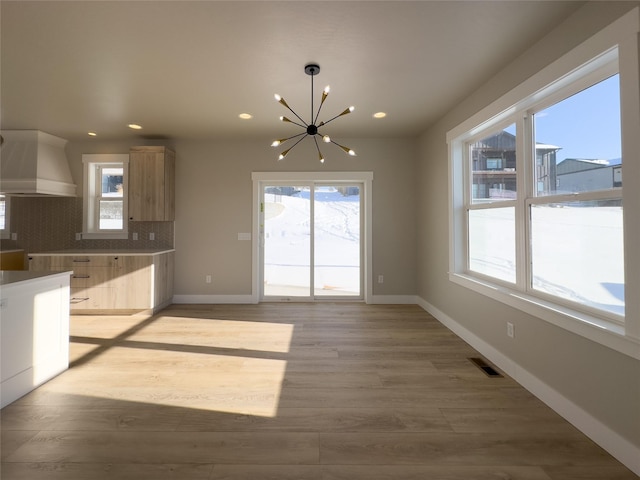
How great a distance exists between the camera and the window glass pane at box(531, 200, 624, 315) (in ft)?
5.85

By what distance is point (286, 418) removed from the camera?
1.92 metres

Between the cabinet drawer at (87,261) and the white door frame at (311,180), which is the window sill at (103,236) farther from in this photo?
the white door frame at (311,180)

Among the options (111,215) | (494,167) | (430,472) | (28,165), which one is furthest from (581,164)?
(28,165)

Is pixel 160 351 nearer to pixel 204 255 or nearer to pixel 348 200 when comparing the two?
pixel 204 255

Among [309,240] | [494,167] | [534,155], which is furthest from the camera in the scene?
[309,240]

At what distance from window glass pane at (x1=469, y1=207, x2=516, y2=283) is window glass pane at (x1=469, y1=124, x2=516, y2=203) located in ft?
0.54

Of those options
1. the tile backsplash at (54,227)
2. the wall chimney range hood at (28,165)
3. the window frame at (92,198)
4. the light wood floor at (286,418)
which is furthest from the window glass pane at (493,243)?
the wall chimney range hood at (28,165)

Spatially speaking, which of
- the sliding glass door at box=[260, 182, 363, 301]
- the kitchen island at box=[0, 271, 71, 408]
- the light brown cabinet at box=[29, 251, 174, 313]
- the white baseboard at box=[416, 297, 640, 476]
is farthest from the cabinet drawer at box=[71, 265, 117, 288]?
the white baseboard at box=[416, 297, 640, 476]

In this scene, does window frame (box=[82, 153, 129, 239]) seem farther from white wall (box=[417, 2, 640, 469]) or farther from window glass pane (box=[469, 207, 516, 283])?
window glass pane (box=[469, 207, 516, 283])

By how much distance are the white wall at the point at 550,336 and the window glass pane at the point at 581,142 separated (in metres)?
0.36

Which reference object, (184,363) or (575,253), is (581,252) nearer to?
(575,253)

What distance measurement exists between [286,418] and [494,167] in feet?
9.55

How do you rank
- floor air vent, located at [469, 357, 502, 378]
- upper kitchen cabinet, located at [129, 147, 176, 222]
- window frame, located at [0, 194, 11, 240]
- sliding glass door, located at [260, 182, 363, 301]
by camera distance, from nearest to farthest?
floor air vent, located at [469, 357, 502, 378], upper kitchen cabinet, located at [129, 147, 176, 222], window frame, located at [0, 194, 11, 240], sliding glass door, located at [260, 182, 363, 301]

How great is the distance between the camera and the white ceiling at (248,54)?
78.7 inches
